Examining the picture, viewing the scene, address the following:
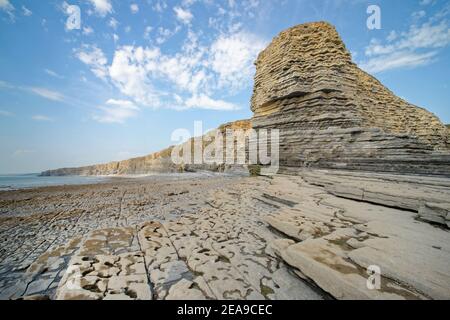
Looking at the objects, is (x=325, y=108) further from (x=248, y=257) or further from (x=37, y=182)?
(x=37, y=182)

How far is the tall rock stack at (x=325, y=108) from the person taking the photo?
36.7ft

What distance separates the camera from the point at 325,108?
13555 mm

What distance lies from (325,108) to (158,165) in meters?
68.6

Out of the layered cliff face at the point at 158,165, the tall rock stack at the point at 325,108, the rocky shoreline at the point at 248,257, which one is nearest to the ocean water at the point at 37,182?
the layered cliff face at the point at 158,165

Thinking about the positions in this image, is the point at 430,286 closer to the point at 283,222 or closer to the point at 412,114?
the point at 283,222

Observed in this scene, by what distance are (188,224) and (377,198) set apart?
6125 millimetres

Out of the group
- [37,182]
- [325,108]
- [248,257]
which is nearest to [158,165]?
[37,182]

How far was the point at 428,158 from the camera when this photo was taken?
314 inches

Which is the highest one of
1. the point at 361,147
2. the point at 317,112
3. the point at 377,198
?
the point at 317,112

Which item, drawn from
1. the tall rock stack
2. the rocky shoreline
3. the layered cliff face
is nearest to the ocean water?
the layered cliff face

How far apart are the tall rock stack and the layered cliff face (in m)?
27.0
